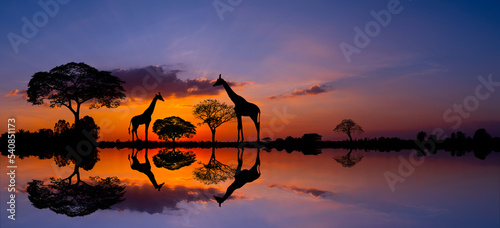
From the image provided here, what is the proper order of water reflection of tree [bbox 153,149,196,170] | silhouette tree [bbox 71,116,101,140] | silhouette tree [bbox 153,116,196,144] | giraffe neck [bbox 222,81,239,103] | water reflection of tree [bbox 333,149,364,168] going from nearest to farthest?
water reflection of tree [bbox 153,149,196,170] → water reflection of tree [bbox 333,149,364,168] → giraffe neck [bbox 222,81,239,103] → silhouette tree [bbox 71,116,101,140] → silhouette tree [bbox 153,116,196,144]

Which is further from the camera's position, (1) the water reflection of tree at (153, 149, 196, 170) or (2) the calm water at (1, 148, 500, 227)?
(1) the water reflection of tree at (153, 149, 196, 170)

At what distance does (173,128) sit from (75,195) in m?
47.3

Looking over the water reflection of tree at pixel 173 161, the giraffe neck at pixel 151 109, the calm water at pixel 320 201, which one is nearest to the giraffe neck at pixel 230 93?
the water reflection of tree at pixel 173 161

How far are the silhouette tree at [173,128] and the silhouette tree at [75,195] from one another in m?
45.0

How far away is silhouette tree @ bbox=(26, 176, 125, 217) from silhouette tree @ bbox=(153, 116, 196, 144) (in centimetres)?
4502

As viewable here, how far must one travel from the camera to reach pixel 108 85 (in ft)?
142

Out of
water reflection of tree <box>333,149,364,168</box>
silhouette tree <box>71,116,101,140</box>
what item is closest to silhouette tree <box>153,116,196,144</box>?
silhouette tree <box>71,116,101,140</box>

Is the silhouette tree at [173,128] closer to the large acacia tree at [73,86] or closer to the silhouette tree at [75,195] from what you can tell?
the large acacia tree at [73,86]

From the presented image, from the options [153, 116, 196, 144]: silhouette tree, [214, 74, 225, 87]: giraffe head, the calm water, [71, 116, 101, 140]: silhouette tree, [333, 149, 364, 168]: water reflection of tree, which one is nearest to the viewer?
the calm water

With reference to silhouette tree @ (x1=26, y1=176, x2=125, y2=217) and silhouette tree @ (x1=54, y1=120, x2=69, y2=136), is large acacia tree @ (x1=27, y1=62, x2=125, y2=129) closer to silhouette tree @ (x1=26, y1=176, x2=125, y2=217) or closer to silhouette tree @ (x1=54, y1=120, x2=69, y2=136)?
silhouette tree @ (x1=54, y1=120, x2=69, y2=136)

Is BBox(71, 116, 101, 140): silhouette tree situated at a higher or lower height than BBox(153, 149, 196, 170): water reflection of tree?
higher

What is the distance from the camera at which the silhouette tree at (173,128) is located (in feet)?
174

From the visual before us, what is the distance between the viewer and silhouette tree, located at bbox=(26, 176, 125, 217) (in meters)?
5.55

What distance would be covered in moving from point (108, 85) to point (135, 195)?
40.6 m
